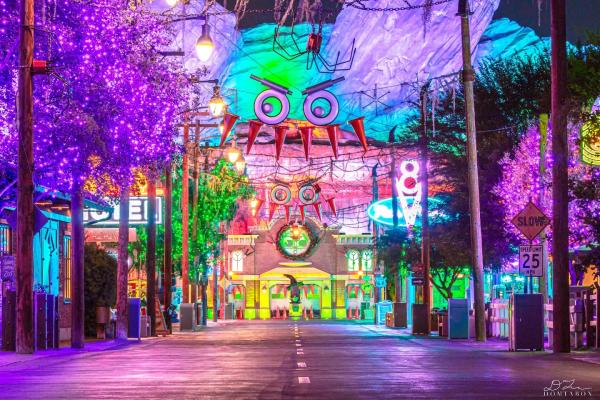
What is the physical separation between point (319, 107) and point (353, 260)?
8665 cm

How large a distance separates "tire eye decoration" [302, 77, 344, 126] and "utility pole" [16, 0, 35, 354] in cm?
1067

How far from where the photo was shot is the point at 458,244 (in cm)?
5616

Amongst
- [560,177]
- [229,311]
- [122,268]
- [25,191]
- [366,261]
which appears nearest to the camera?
[560,177]

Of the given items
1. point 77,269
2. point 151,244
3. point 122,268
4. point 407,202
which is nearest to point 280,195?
point 407,202

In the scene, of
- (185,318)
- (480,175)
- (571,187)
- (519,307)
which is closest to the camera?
(519,307)

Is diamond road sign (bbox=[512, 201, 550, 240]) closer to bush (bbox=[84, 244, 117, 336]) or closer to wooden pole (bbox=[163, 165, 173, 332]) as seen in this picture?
bush (bbox=[84, 244, 117, 336])

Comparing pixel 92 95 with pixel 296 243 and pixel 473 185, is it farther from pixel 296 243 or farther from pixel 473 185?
pixel 296 243

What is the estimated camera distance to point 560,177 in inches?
1064

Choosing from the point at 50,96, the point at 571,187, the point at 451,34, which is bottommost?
the point at 571,187

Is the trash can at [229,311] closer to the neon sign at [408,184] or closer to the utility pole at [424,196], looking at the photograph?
the neon sign at [408,184]

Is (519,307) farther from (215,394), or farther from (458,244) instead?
(458,244)

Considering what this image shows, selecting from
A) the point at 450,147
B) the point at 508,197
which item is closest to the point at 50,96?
the point at 508,197

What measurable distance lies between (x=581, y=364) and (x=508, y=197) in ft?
84.5

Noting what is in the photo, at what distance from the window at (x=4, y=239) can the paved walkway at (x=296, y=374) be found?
7767mm
